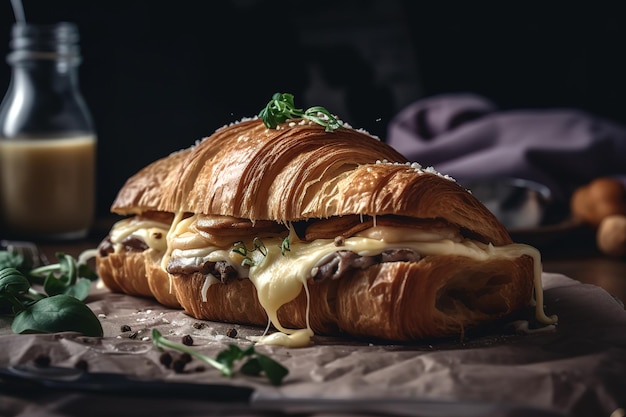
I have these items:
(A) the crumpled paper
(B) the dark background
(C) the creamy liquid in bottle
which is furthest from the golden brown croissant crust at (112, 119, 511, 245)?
(B) the dark background

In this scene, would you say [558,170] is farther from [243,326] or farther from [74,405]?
[74,405]

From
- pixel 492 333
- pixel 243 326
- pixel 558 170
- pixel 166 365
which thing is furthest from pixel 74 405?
pixel 558 170

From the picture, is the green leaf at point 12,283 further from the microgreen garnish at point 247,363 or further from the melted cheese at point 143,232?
the microgreen garnish at point 247,363

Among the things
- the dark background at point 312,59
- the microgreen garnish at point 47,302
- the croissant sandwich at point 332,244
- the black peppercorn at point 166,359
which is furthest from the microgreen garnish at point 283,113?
the dark background at point 312,59

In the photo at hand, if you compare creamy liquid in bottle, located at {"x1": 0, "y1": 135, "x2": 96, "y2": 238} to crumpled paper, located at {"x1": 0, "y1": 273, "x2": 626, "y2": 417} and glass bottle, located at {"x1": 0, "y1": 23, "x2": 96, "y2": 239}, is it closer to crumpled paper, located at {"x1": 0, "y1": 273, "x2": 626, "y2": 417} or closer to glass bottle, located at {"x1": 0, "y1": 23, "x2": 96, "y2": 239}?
glass bottle, located at {"x1": 0, "y1": 23, "x2": 96, "y2": 239}

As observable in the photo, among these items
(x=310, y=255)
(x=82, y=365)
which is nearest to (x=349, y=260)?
(x=310, y=255)

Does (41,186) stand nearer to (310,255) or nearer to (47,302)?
(47,302)
